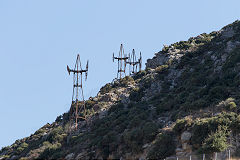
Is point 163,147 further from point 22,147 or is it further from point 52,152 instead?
point 22,147

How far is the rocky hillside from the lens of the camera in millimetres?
34594

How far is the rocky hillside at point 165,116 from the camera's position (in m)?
34.6

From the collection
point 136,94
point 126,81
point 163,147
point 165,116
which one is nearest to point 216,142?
point 163,147

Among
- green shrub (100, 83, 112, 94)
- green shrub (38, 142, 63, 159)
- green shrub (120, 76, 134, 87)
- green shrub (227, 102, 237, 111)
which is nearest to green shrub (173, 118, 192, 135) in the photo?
green shrub (227, 102, 237, 111)

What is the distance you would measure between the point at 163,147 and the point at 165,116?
1025 centimetres

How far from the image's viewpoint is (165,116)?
149ft

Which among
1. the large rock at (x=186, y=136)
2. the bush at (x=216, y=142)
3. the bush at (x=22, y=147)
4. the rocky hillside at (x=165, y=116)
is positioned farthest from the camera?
the bush at (x=22, y=147)

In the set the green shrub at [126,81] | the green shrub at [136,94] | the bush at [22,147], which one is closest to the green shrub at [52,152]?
the bush at [22,147]

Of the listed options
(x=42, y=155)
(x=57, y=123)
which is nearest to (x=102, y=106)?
(x=57, y=123)

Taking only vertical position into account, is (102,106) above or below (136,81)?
below

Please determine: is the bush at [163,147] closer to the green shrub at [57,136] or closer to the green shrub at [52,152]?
the green shrub at [52,152]

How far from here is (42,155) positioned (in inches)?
1815

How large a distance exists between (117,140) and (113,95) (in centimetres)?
1910

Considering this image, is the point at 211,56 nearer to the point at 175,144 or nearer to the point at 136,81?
the point at 136,81
